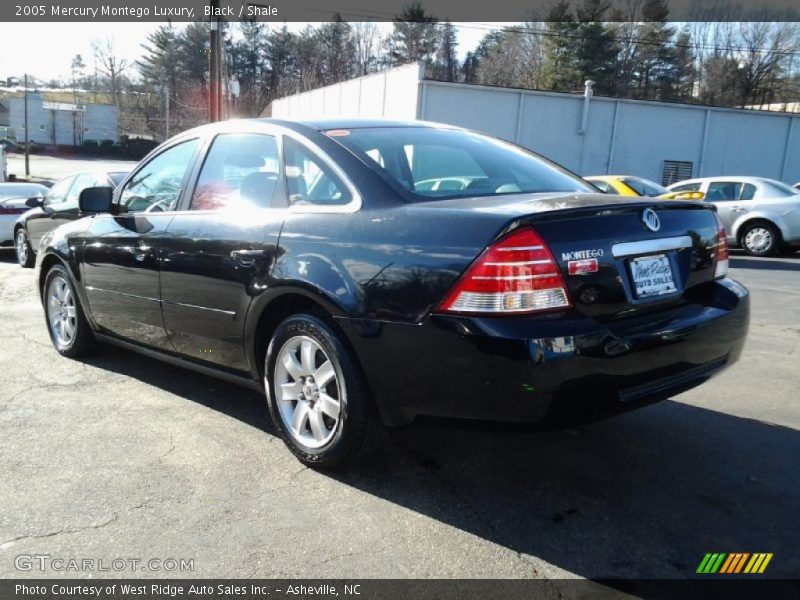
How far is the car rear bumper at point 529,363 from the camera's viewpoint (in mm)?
2578

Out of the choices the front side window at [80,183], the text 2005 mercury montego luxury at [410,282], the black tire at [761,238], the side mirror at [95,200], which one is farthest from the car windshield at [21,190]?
the black tire at [761,238]

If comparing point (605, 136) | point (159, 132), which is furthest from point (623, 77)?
point (159, 132)

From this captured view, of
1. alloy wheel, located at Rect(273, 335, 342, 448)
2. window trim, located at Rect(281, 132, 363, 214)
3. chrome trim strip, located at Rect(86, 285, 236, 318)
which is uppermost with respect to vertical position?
window trim, located at Rect(281, 132, 363, 214)

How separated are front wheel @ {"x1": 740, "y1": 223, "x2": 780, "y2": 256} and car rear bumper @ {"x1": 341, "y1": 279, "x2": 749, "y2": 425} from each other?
37.3 ft

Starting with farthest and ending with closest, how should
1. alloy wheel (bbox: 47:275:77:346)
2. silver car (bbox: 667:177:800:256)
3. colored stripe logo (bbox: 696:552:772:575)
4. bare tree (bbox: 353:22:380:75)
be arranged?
bare tree (bbox: 353:22:380:75) < silver car (bbox: 667:177:800:256) < alloy wheel (bbox: 47:275:77:346) < colored stripe logo (bbox: 696:552:772:575)

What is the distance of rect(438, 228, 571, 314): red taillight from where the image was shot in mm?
2619

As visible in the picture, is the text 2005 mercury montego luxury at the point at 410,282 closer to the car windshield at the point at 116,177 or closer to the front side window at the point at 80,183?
the car windshield at the point at 116,177

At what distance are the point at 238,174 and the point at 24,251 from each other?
26.3 ft

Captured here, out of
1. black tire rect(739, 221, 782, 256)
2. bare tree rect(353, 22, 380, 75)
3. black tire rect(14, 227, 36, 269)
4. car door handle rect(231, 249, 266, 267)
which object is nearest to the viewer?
car door handle rect(231, 249, 266, 267)

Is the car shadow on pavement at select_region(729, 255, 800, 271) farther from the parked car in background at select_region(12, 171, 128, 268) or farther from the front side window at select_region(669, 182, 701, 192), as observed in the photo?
the parked car in background at select_region(12, 171, 128, 268)

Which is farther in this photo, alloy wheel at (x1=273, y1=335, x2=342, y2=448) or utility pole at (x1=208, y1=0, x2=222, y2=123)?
utility pole at (x1=208, y1=0, x2=222, y2=123)

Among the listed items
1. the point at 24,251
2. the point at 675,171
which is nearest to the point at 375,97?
the point at 675,171

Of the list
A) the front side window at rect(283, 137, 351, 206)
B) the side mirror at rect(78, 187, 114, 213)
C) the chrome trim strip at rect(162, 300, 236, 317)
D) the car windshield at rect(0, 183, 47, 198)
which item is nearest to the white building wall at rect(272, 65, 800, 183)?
the car windshield at rect(0, 183, 47, 198)

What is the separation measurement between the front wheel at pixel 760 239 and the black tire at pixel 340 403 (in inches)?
476
